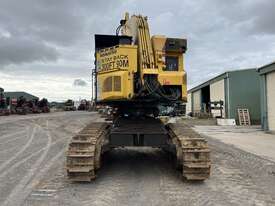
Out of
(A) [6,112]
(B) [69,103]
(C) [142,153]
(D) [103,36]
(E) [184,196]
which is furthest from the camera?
(B) [69,103]

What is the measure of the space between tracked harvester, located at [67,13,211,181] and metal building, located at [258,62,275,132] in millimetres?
15910

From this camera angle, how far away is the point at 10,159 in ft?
41.1

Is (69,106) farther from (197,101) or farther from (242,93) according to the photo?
(242,93)

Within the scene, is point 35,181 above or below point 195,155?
below

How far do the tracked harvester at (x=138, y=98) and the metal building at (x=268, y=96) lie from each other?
52.2 ft

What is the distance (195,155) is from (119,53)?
3131 millimetres

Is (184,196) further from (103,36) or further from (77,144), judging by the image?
(103,36)

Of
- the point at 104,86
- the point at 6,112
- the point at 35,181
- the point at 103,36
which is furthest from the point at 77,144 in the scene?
the point at 6,112

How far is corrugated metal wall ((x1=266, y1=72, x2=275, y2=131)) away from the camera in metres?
25.3

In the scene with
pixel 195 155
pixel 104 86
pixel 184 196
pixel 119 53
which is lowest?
pixel 184 196

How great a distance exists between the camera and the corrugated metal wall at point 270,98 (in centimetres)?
2528

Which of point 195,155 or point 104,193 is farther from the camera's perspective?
point 195,155

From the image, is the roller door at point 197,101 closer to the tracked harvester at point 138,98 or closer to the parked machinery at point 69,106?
the parked machinery at point 69,106

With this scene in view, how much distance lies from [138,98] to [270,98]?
17.8 metres
